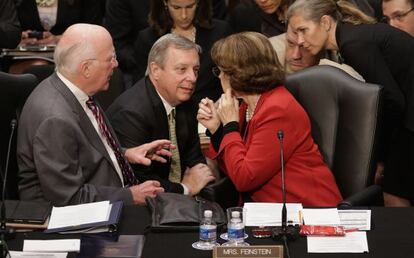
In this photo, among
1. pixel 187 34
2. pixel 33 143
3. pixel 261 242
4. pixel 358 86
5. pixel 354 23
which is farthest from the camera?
pixel 187 34

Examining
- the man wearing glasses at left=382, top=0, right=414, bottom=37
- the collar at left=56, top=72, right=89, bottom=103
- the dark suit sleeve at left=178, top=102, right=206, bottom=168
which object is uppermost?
the man wearing glasses at left=382, top=0, right=414, bottom=37

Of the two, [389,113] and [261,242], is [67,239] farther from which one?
[389,113]

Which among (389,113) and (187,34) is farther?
(187,34)

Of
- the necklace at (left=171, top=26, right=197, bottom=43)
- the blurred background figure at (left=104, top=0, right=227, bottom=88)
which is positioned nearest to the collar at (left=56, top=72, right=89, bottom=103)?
the necklace at (left=171, top=26, right=197, bottom=43)

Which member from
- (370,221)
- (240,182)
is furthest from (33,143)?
(370,221)

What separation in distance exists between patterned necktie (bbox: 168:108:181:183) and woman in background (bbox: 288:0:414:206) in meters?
0.87

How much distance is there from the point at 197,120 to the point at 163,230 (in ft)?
4.81

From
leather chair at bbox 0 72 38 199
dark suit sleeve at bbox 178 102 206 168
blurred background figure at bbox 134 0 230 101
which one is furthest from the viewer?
blurred background figure at bbox 134 0 230 101

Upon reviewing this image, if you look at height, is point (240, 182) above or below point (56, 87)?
below

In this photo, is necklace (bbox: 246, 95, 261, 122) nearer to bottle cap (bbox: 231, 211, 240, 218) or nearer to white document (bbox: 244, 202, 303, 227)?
white document (bbox: 244, 202, 303, 227)

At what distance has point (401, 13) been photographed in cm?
519

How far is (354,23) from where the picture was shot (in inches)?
197

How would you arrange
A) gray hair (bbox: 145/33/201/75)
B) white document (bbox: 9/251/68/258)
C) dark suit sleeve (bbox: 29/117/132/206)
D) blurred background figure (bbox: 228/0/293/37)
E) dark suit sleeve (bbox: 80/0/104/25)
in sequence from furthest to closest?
1. dark suit sleeve (bbox: 80/0/104/25)
2. blurred background figure (bbox: 228/0/293/37)
3. gray hair (bbox: 145/33/201/75)
4. dark suit sleeve (bbox: 29/117/132/206)
5. white document (bbox: 9/251/68/258)

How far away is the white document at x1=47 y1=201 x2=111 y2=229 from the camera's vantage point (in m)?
3.79
